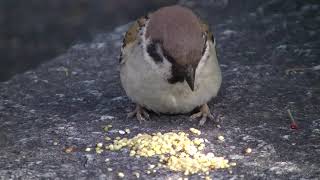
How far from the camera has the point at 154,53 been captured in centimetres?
390

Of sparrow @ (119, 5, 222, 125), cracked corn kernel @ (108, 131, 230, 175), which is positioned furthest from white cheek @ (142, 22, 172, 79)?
cracked corn kernel @ (108, 131, 230, 175)

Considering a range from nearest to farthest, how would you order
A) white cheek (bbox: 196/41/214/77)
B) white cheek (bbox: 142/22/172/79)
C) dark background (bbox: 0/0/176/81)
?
white cheek (bbox: 142/22/172/79)
white cheek (bbox: 196/41/214/77)
dark background (bbox: 0/0/176/81)

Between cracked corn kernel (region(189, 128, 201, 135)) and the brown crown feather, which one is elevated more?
the brown crown feather

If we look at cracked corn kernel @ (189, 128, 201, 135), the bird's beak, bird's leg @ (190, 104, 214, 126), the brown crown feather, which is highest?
the brown crown feather

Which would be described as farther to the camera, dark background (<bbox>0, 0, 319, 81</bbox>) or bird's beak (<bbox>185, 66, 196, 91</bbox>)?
dark background (<bbox>0, 0, 319, 81</bbox>)

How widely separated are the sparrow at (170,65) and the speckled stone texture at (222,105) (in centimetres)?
16

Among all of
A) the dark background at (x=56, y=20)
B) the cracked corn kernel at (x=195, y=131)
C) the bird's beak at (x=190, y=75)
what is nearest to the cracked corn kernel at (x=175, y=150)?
the cracked corn kernel at (x=195, y=131)

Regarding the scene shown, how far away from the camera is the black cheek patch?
3865 millimetres

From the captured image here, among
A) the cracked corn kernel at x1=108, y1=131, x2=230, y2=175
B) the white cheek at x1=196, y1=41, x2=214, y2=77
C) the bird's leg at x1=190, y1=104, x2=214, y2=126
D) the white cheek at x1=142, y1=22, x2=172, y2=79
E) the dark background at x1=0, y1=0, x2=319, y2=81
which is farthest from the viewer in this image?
the dark background at x1=0, y1=0, x2=319, y2=81

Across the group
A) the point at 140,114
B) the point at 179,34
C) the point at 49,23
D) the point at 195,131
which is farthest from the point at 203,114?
the point at 49,23

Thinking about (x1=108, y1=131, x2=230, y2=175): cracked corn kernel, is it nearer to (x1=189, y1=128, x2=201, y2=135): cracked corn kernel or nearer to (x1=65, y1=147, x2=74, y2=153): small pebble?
(x1=189, y1=128, x2=201, y2=135): cracked corn kernel

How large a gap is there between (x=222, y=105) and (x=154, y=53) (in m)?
0.76

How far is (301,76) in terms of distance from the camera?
4762 mm

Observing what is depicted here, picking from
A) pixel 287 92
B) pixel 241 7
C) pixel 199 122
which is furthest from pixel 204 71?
pixel 241 7
